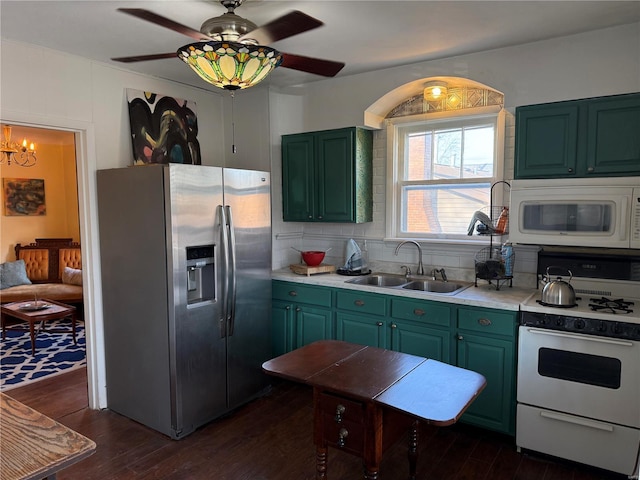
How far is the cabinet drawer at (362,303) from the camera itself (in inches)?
127

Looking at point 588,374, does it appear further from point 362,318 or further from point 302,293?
point 302,293

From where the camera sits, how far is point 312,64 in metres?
2.23

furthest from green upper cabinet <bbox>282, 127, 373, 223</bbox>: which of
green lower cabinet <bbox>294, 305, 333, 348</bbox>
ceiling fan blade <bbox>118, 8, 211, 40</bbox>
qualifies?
ceiling fan blade <bbox>118, 8, 211, 40</bbox>

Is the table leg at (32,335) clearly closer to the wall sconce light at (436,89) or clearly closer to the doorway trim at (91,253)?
the doorway trim at (91,253)

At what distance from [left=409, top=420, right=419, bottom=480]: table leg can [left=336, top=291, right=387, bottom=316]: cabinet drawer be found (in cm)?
99

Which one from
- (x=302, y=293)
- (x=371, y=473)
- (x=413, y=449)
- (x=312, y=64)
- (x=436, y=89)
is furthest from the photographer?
(x=302, y=293)

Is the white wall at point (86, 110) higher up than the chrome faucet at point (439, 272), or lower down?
higher up

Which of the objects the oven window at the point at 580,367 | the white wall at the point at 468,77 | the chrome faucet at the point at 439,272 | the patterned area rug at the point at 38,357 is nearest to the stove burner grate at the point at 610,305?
the oven window at the point at 580,367

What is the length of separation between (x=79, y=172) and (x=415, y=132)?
2630 mm

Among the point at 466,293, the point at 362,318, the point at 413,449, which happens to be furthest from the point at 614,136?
the point at 413,449

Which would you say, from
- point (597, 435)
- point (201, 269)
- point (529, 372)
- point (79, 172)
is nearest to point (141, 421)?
point (201, 269)

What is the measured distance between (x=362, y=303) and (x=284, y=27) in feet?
6.72

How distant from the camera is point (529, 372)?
103 inches

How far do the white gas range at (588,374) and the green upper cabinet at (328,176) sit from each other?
63.4 inches
